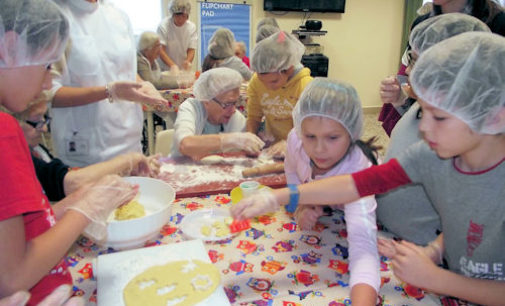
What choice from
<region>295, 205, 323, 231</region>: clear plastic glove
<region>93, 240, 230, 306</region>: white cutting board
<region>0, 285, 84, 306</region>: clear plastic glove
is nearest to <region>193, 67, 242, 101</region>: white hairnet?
<region>295, 205, 323, 231</region>: clear plastic glove

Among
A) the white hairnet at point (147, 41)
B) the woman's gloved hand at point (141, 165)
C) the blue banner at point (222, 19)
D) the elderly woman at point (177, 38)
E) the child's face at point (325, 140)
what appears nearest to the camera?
the child's face at point (325, 140)

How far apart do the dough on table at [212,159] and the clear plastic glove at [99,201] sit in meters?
0.85

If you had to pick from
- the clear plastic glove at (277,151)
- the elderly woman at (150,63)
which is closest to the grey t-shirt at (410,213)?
the clear plastic glove at (277,151)

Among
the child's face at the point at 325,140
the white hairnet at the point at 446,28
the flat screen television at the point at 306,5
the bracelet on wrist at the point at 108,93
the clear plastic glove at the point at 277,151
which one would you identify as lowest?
the clear plastic glove at the point at 277,151

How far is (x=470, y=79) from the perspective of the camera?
871mm

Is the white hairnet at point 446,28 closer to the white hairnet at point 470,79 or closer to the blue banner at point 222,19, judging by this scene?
the white hairnet at point 470,79

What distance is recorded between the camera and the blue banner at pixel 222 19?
5.81 meters

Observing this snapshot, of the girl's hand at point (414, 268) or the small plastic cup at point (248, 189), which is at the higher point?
the girl's hand at point (414, 268)

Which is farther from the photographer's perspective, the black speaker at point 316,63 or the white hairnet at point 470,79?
the black speaker at point 316,63

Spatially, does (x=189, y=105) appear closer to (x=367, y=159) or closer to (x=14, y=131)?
(x=367, y=159)

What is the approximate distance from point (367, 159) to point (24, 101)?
1179 millimetres

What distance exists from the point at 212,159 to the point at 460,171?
1287 millimetres

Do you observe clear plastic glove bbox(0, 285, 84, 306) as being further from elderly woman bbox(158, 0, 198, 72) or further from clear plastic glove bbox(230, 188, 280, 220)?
elderly woman bbox(158, 0, 198, 72)

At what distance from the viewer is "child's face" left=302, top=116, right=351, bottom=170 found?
1383mm
